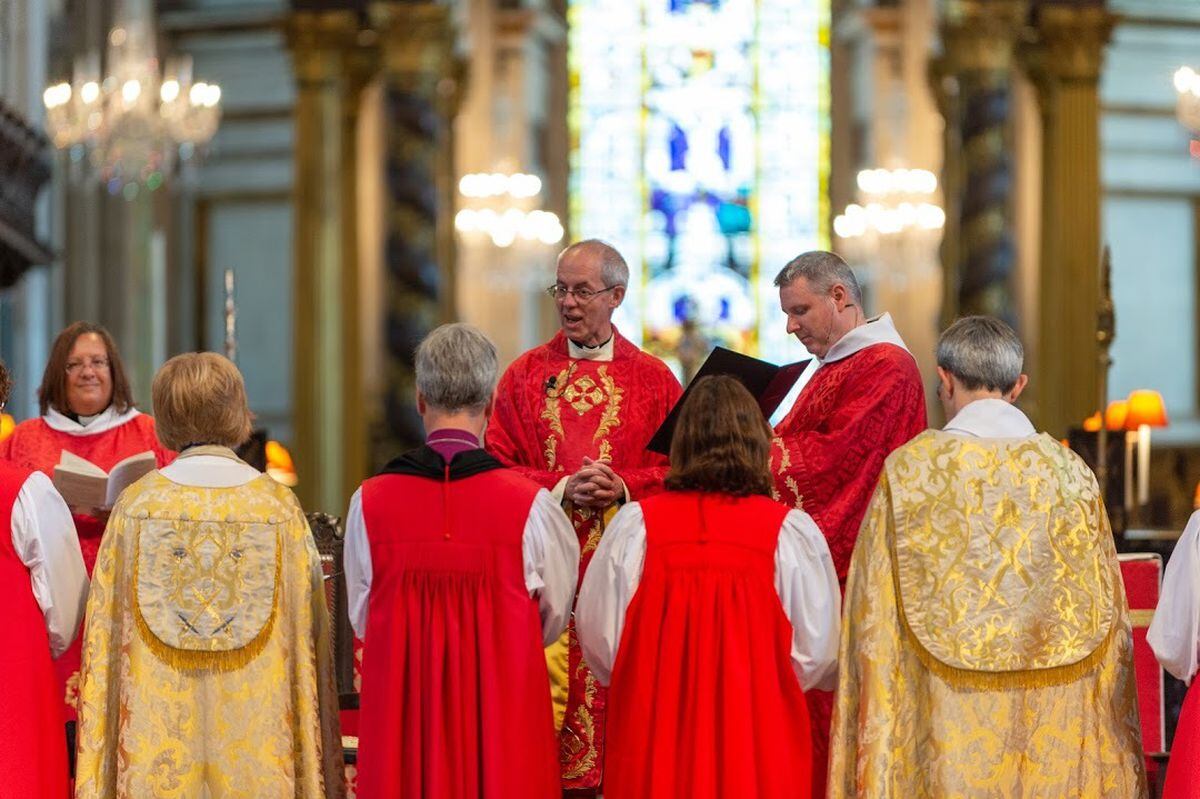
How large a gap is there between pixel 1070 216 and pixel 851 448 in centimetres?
1035

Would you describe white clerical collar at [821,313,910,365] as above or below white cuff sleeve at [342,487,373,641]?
above

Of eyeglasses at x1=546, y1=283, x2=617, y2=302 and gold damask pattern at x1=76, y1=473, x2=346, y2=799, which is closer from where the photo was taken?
gold damask pattern at x1=76, y1=473, x2=346, y2=799

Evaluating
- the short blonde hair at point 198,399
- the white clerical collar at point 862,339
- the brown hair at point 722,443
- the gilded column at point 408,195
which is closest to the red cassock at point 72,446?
the short blonde hair at point 198,399

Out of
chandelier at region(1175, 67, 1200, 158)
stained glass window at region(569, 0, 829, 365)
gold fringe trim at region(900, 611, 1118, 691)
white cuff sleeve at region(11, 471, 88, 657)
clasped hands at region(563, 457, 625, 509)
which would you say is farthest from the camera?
stained glass window at region(569, 0, 829, 365)

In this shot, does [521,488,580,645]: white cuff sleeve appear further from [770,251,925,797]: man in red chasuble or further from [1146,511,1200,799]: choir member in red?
[1146,511,1200,799]: choir member in red

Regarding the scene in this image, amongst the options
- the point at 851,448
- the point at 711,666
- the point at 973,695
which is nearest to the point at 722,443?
the point at 711,666

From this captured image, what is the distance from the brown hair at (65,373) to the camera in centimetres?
637

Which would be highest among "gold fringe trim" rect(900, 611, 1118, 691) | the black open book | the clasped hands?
the black open book

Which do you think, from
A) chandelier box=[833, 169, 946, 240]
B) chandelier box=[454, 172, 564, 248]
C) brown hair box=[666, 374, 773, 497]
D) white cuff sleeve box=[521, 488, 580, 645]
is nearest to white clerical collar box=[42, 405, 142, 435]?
white cuff sleeve box=[521, 488, 580, 645]

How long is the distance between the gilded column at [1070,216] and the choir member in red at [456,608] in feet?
36.1

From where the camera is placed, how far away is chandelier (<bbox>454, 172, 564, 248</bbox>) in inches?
612

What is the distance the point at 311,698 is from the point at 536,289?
39.7ft

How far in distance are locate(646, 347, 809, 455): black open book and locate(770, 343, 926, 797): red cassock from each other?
0.57 feet

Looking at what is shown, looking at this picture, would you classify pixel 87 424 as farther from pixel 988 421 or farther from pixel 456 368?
pixel 988 421
